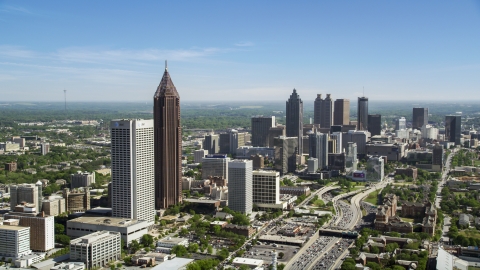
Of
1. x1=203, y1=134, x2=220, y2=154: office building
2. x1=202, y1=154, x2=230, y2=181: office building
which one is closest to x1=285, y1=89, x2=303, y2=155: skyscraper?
x1=203, y1=134, x2=220, y2=154: office building

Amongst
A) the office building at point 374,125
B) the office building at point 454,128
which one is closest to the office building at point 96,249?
the office building at point 374,125

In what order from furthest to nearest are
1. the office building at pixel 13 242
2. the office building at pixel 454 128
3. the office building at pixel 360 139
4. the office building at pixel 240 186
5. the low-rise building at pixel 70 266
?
the office building at pixel 454 128
the office building at pixel 360 139
the office building at pixel 240 186
the office building at pixel 13 242
the low-rise building at pixel 70 266

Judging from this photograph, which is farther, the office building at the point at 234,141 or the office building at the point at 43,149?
the office building at the point at 234,141

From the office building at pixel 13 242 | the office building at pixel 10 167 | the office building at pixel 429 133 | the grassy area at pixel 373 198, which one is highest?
the office building at pixel 429 133

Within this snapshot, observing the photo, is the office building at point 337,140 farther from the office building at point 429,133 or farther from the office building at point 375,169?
the office building at point 429,133

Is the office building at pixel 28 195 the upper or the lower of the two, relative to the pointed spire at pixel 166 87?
lower

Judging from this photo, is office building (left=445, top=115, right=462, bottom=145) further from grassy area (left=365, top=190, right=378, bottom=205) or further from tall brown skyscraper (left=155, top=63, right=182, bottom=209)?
tall brown skyscraper (left=155, top=63, right=182, bottom=209)

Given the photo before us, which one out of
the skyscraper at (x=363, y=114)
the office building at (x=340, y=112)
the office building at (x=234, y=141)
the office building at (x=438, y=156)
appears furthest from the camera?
the office building at (x=340, y=112)

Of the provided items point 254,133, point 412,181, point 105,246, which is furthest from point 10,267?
point 254,133
